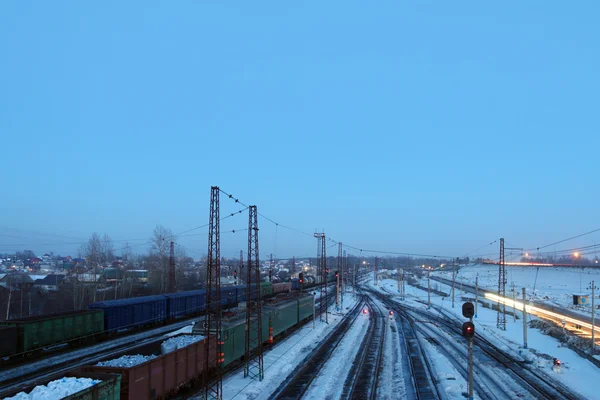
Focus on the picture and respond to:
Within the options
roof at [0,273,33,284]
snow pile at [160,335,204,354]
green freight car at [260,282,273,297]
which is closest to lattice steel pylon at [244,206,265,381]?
snow pile at [160,335,204,354]

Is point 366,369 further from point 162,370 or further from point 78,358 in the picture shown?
point 78,358

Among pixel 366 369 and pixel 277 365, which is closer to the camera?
pixel 366 369

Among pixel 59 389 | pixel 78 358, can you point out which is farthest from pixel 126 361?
pixel 78 358

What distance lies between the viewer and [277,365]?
2800cm

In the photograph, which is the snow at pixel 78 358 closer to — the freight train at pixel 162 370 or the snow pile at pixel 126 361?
the snow pile at pixel 126 361

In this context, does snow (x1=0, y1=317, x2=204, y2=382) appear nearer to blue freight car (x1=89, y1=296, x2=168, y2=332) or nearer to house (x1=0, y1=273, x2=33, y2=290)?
blue freight car (x1=89, y1=296, x2=168, y2=332)

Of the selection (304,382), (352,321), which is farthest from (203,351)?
(352,321)

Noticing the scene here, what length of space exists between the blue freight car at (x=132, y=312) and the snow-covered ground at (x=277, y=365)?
47.4 ft

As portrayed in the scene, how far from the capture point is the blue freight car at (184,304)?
148 ft

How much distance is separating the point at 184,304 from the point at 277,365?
2314 centimetres

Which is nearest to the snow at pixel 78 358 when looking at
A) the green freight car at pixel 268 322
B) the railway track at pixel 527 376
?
the green freight car at pixel 268 322

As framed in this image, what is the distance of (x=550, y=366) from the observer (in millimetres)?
28359

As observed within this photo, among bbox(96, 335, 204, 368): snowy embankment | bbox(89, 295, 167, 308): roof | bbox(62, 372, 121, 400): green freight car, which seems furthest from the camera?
bbox(89, 295, 167, 308): roof

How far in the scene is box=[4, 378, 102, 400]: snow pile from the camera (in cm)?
1315
